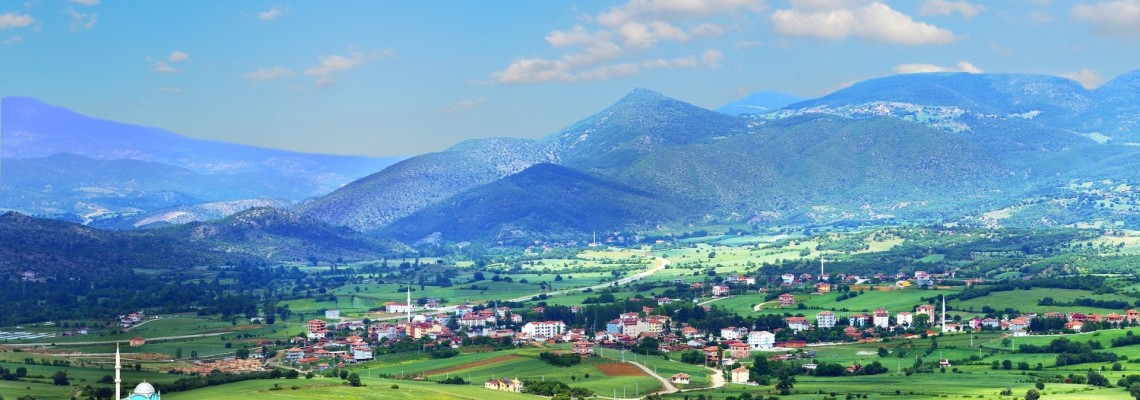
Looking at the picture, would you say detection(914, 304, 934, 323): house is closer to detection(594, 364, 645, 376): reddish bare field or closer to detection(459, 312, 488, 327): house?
detection(459, 312, 488, 327): house

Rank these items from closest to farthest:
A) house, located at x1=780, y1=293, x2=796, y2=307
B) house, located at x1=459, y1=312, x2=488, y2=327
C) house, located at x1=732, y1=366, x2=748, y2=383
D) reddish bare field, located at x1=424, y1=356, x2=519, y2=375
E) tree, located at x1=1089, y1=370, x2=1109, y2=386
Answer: tree, located at x1=1089, y1=370, x2=1109, y2=386 → house, located at x1=732, y1=366, x2=748, y2=383 → reddish bare field, located at x1=424, y1=356, x2=519, y2=375 → house, located at x1=459, y1=312, x2=488, y2=327 → house, located at x1=780, y1=293, x2=796, y2=307

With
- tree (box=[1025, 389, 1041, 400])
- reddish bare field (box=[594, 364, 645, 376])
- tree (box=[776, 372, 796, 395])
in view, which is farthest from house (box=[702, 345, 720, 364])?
tree (box=[1025, 389, 1041, 400])

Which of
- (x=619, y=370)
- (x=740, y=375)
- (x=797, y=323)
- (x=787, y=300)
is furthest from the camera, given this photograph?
(x=787, y=300)

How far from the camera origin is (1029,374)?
3162 inches

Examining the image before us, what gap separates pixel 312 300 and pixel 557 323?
1209 inches

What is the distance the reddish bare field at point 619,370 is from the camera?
83.4 m

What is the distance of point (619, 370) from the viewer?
278 feet

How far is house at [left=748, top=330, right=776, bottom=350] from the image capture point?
99.0 metres

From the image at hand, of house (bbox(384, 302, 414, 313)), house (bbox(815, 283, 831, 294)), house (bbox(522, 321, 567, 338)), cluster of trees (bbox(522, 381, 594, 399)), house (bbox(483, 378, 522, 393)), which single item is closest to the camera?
cluster of trees (bbox(522, 381, 594, 399))

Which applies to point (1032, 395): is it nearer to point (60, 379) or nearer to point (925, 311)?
point (925, 311)

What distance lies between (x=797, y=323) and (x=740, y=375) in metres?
25.5

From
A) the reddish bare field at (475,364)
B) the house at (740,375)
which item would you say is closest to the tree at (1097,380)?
the house at (740,375)

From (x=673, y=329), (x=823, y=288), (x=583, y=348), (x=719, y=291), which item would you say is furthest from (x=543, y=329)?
(x=823, y=288)

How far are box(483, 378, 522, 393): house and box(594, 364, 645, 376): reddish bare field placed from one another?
6.65 m
